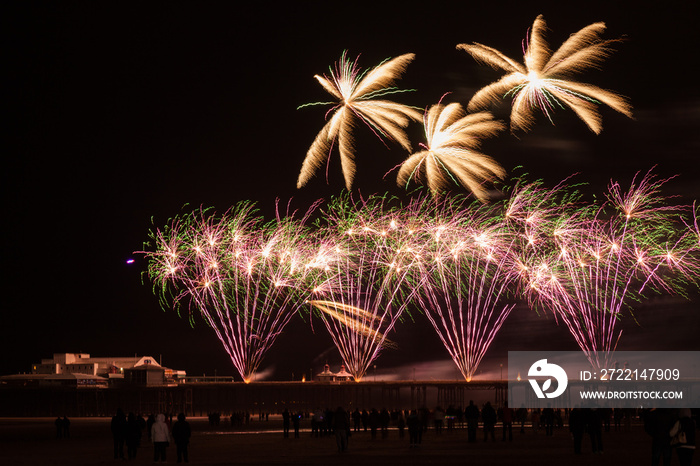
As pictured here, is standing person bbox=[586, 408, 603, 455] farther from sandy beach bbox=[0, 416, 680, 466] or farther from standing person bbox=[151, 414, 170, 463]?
standing person bbox=[151, 414, 170, 463]

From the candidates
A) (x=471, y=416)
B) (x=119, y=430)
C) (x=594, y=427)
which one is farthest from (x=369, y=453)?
(x=119, y=430)

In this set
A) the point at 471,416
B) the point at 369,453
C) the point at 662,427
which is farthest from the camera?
the point at 471,416

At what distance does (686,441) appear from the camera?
13633mm

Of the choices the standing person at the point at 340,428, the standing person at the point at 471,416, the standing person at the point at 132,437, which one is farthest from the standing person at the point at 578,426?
the standing person at the point at 132,437

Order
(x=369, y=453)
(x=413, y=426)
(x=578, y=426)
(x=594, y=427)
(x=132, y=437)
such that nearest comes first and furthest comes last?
(x=594, y=427)
(x=578, y=426)
(x=132, y=437)
(x=369, y=453)
(x=413, y=426)

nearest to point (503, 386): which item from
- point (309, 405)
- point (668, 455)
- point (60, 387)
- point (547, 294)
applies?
point (309, 405)

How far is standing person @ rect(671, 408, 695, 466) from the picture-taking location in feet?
44.6

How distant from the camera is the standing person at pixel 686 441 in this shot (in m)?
13.6

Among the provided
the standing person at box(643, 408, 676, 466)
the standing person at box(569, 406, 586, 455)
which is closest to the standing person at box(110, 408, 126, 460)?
the standing person at box(569, 406, 586, 455)

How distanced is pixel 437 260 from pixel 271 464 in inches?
1222

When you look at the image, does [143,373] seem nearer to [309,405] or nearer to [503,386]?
[309,405]

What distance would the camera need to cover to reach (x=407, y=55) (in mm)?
37969

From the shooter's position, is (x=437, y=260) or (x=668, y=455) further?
(x=437, y=260)

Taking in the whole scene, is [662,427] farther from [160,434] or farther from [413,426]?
[413,426]
